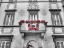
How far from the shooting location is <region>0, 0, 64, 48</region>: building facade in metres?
13.4

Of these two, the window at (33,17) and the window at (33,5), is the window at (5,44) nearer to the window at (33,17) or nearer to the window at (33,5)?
the window at (33,17)

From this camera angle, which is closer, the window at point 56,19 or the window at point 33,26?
the window at point 33,26

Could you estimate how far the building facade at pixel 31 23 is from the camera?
1336 cm

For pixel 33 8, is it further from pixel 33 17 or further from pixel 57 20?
pixel 57 20

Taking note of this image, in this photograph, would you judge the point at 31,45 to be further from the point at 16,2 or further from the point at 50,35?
the point at 16,2

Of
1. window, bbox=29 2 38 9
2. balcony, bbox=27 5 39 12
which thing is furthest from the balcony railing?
window, bbox=29 2 38 9

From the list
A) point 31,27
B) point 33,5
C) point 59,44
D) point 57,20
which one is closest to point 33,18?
point 33,5

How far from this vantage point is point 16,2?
53.2ft

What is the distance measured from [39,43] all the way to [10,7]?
653 cm

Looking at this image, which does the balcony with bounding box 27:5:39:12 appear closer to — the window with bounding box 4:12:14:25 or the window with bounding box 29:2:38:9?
the window with bounding box 29:2:38:9

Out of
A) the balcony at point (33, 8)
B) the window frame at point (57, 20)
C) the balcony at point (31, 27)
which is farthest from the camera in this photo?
the balcony at point (33, 8)

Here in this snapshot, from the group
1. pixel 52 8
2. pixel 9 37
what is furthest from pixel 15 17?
pixel 52 8

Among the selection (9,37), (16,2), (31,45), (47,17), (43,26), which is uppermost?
(16,2)

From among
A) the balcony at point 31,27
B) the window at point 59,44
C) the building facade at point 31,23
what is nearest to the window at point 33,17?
the building facade at point 31,23
